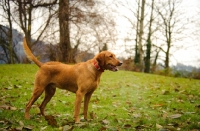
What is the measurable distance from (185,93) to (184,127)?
513 centimetres

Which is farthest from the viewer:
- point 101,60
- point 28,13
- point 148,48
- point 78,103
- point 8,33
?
point 148,48

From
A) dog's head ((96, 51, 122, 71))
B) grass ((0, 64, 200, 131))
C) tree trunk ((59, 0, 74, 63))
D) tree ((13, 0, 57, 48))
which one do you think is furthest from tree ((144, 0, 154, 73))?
dog's head ((96, 51, 122, 71))

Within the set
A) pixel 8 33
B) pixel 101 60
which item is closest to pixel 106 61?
pixel 101 60

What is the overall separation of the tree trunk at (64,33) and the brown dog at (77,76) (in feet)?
52.5

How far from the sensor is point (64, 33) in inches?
877

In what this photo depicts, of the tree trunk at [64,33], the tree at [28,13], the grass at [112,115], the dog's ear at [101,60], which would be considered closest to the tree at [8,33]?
the tree at [28,13]

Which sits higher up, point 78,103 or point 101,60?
point 101,60

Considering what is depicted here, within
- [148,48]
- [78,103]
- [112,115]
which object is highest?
[148,48]

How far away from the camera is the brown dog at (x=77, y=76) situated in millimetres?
4996

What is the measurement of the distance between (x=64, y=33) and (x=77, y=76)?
58.2 feet

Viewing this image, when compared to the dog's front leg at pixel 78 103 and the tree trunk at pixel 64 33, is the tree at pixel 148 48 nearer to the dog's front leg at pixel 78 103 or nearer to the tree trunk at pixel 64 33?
the tree trunk at pixel 64 33

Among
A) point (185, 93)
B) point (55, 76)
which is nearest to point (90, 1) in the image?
point (185, 93)

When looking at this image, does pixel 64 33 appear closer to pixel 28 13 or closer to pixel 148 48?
pixel 28 13

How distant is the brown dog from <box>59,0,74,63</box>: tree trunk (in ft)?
52.5
